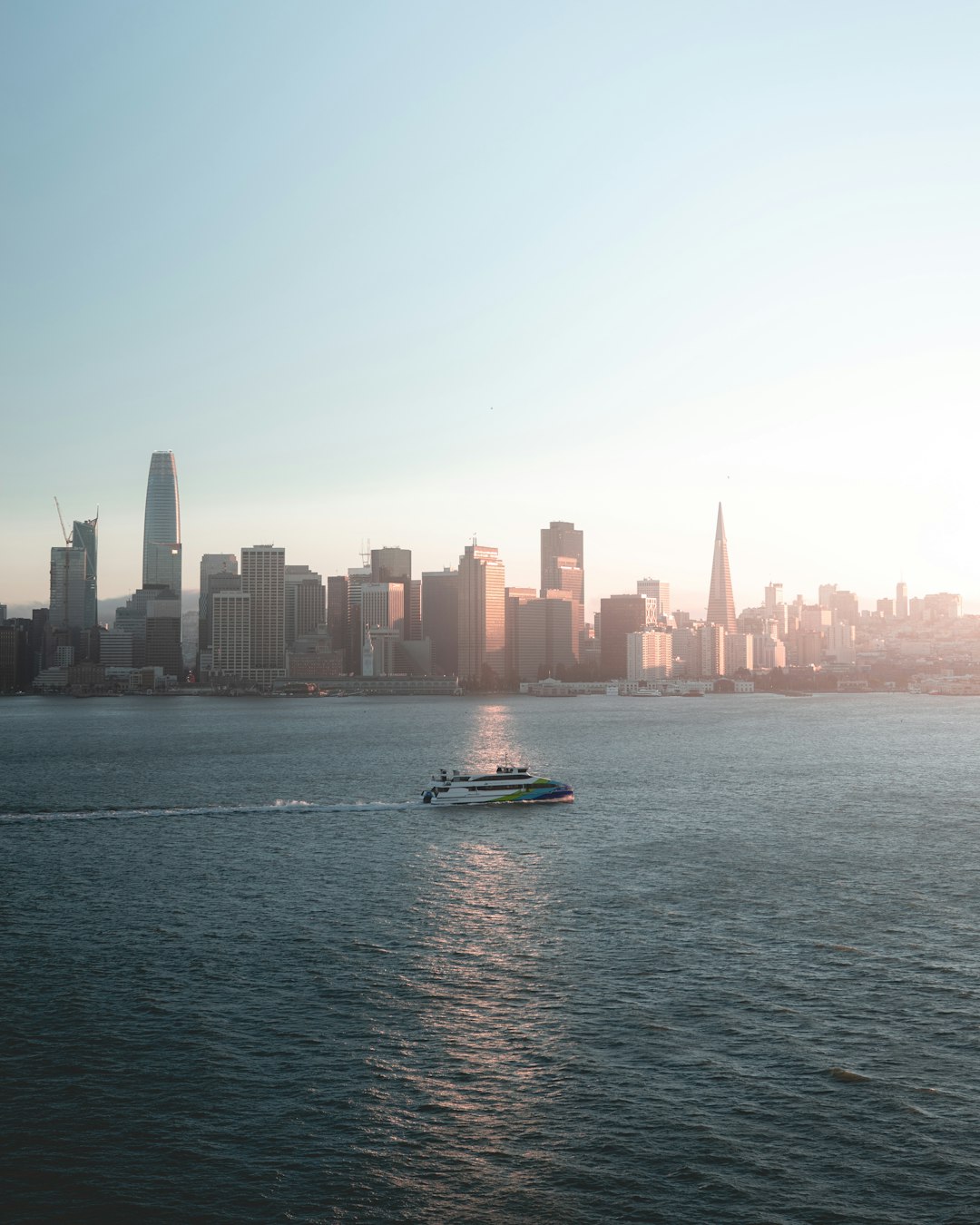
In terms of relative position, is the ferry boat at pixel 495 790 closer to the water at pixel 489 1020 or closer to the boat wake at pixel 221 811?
the boat wake at pixel 221 811

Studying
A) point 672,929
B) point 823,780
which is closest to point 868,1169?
point 672,929

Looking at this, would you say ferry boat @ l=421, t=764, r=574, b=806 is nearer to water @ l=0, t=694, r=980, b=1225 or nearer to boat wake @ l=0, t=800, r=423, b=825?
boat wake @ l=0, t=800, r=423, b=825

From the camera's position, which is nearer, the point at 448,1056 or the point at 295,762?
the point at 448,1056

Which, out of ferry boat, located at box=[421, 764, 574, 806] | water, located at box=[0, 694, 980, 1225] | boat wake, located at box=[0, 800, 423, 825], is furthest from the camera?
ferry boat, located at box=[421, 764, 574, 806]

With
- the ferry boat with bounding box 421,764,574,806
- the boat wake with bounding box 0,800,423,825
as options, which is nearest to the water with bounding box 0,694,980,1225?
the boat wake with bounding box 0,800,423,825

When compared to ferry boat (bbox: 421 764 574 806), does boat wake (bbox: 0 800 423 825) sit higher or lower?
lower

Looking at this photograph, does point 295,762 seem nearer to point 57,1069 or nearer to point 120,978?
point 120,978

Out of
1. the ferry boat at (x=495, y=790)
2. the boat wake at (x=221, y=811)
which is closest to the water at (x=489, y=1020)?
the boat wake at (x=221, y=811)
